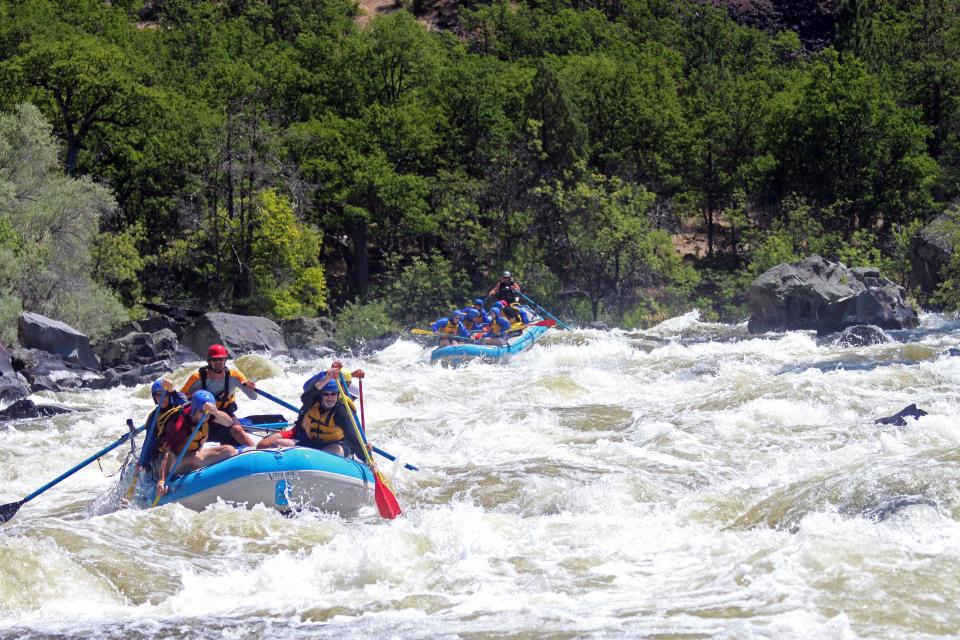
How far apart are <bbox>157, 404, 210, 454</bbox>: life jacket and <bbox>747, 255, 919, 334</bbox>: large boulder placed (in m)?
16.3

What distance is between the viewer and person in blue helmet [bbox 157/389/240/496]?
9.61 metres

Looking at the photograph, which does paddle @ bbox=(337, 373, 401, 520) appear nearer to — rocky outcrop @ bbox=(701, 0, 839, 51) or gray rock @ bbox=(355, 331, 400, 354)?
gray rock @ bbox=(355, 331, 400, 354)

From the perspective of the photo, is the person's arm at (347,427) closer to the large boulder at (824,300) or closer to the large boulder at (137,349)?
the large boulder at (137,349)

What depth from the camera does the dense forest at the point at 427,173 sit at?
2892 centimetres

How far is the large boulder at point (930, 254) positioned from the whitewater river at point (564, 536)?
14.4 meters

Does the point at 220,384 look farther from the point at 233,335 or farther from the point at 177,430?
the point at 233,335

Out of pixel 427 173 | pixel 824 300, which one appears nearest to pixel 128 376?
pixel 824 300

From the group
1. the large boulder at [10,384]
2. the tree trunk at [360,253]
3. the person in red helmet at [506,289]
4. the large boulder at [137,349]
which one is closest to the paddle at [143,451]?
the large boulder at [10,384]

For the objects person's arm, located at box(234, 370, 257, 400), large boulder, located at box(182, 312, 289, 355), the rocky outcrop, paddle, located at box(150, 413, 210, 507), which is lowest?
large boulder, located at box(182, 312, 289, 355)

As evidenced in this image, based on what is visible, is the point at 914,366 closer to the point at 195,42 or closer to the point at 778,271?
the point at 778,271

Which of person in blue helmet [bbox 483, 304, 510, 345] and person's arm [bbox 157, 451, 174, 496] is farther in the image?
person in blue helmet [bbox 483, 304, 510, 345]

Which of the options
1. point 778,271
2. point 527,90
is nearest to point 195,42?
point 527,90

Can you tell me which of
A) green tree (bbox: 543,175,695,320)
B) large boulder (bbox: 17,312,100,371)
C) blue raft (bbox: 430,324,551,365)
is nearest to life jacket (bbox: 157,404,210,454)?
blue raft (bbox: 430,324,551,365)

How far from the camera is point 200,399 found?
9609 millimetres
